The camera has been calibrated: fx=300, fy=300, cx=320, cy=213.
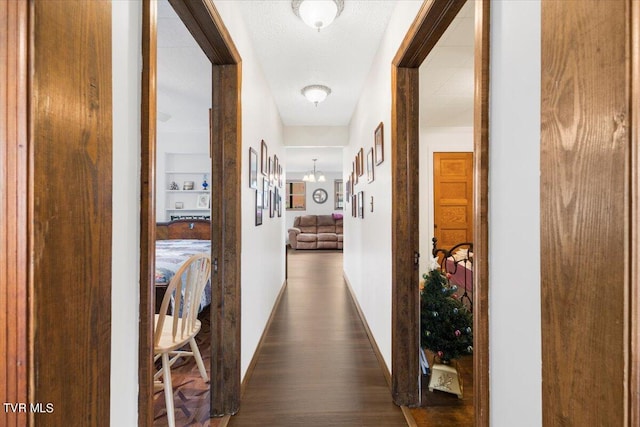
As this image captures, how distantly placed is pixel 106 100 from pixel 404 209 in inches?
62.9

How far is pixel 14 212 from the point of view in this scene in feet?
1.66

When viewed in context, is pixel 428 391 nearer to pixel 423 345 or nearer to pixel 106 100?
pixel 423 345

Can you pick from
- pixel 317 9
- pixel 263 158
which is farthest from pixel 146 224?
pixel 263 158

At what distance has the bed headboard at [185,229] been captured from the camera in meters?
5.16

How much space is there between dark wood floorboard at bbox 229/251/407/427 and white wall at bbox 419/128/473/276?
1722mm

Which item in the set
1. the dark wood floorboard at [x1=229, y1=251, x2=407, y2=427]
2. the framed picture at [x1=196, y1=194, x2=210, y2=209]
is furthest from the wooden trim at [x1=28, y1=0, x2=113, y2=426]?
the framed picture at [x1=196, y1=194, x2=210, y2=209]

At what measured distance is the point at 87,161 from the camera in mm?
637

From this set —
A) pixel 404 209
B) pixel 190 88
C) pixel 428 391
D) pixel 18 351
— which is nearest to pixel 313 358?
pixel 428 391

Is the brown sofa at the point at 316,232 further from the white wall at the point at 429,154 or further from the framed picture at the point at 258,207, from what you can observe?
the framed picture at the point at 258,207

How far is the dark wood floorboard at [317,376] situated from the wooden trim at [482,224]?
109 cm

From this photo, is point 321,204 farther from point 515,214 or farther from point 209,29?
point 515,214

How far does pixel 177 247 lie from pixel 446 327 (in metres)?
3.20

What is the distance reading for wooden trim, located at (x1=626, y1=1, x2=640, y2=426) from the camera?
0.47m

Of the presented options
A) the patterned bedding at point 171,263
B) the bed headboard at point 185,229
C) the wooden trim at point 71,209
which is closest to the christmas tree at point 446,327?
the wooden trim at point 71,209
